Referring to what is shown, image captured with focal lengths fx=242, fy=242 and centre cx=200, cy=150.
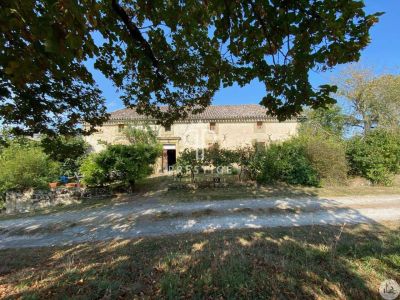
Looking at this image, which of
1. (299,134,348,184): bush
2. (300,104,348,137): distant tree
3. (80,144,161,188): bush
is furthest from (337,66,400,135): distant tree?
(80,144,161,188): bush

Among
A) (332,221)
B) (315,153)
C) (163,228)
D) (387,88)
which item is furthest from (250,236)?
(387,88)

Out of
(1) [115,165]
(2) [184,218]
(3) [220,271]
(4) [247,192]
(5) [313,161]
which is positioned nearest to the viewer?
(3) [220,271]

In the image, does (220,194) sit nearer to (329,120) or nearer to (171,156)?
(171,156)

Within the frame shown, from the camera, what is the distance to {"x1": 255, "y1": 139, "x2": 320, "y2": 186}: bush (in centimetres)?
1295

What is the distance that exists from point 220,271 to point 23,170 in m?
14.8

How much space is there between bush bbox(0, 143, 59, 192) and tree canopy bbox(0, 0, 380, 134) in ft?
30.1

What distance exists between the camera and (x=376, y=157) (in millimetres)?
13789

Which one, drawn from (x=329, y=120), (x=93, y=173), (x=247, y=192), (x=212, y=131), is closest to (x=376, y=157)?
(x=247, y=192)

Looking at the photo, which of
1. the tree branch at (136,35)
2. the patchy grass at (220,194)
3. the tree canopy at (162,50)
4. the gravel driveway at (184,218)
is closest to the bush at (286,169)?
the patchy grass at (220,194)

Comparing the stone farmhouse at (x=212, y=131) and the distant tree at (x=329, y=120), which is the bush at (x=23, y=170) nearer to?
the stone farmhouse at (x=212, y=131)

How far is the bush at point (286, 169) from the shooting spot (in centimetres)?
1295

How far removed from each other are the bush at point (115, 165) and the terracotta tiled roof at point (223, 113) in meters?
9.80

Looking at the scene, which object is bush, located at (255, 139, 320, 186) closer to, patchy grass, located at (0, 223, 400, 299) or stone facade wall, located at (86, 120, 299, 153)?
patchy grass, located at (0, 223, 400, 299)

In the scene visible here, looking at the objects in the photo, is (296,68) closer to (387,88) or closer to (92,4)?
(92,4)
